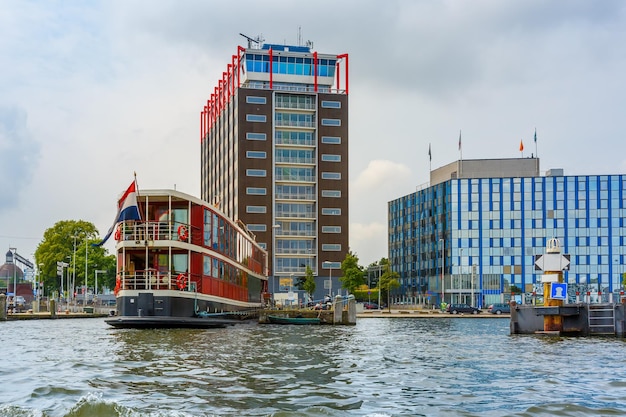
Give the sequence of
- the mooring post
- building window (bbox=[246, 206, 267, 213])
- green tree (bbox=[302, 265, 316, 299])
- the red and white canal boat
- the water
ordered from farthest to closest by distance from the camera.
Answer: building window (bbox=[246, 206, 267, 213]) → green tree (bbox=[302, 265, 316, 299]) → the mooring post → the red and white canal boat → the water

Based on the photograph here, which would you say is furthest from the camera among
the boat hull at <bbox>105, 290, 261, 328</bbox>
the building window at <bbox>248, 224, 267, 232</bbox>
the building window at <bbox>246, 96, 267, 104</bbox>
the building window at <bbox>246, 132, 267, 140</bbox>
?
the building window at <bbox>246, 96, 267, 104</bbox>

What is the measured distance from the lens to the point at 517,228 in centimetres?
12356

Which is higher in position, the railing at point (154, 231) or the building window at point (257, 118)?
the building window at point (257, 118)

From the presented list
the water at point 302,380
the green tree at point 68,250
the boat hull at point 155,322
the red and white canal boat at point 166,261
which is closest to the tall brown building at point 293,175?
the green tree at point 68,250

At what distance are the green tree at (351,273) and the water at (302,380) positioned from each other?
7424 cm

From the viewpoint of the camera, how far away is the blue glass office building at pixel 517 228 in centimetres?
12075

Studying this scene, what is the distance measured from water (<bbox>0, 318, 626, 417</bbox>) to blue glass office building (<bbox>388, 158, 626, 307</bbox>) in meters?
96.2

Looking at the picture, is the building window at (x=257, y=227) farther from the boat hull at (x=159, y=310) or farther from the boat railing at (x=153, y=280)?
the boat railing at (x=153, y=280)

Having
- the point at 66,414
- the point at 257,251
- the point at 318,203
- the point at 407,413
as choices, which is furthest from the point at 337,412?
the point at 318,203

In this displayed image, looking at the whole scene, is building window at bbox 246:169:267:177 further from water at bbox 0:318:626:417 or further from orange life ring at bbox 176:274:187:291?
water at bbox 0:318:626:417

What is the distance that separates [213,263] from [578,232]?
9139cm

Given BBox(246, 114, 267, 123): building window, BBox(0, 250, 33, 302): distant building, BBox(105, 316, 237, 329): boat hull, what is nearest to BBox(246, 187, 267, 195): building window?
BBox(246, 114, 267, 123): building window

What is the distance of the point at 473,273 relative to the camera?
116 m

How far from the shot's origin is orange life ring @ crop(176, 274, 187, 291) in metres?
39.0
